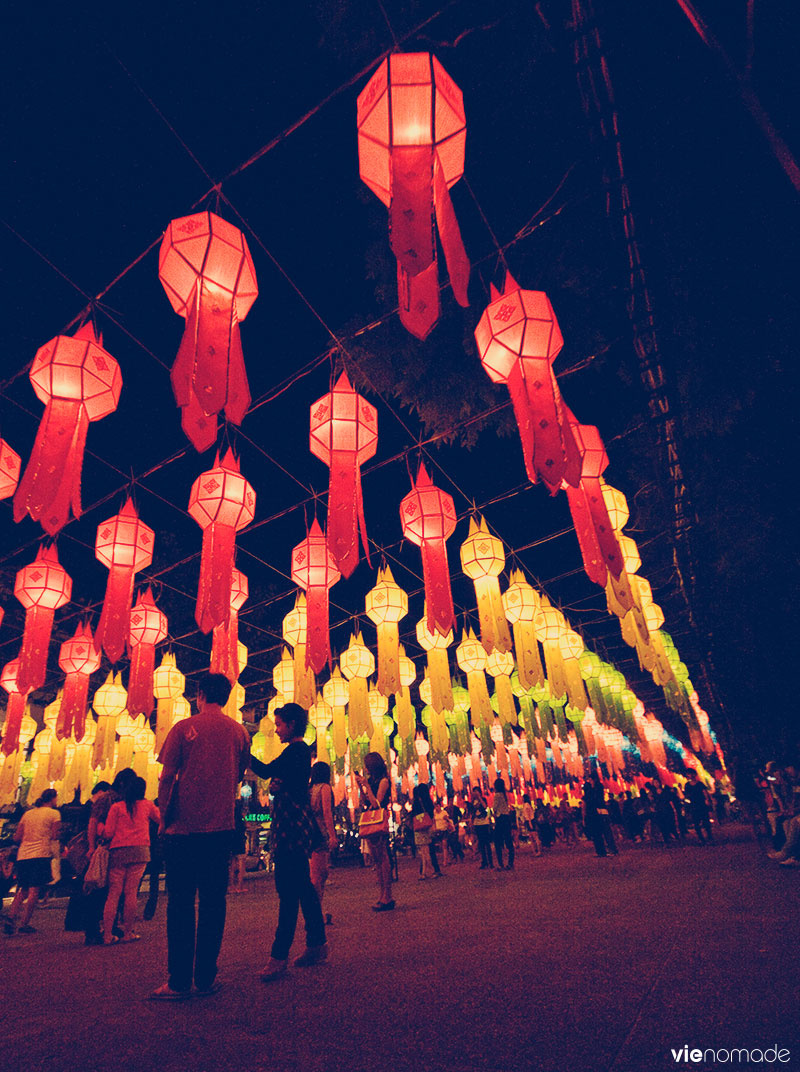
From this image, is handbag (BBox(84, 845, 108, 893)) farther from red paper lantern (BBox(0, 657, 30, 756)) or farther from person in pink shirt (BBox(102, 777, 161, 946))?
red paper lantern (BBox(0, 657, 30, 756))

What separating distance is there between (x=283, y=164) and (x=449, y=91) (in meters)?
2.10

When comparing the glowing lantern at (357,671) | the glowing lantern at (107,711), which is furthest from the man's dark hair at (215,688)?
the glowing lantern at (107,711)

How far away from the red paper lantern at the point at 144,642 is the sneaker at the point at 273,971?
12.5 ft

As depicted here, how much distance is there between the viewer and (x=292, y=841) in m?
2.66

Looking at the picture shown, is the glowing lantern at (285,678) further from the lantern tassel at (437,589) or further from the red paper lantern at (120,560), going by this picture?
the lantern tassel at (437,589)

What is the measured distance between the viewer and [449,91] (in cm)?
255

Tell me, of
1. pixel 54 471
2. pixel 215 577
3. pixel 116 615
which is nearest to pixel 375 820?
pixel 215 577

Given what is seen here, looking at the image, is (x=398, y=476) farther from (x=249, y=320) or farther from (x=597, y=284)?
(x=597, y=284)

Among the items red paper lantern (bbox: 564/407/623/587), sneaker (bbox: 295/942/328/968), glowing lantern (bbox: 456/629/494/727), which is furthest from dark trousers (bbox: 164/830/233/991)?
glowing lantern (bbox: 456/629/494/727)

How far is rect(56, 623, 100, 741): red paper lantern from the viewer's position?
6309mm

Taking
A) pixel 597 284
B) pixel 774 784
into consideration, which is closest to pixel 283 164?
pixel 597 284

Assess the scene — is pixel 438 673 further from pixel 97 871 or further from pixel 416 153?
pixel 416 153

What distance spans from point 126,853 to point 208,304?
4.20m

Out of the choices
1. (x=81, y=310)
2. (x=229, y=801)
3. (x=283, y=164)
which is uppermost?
(x=283, y=164)
